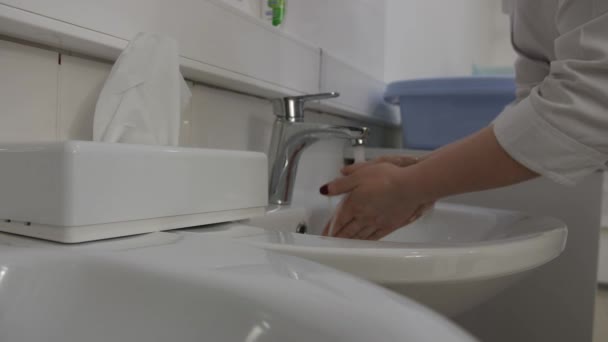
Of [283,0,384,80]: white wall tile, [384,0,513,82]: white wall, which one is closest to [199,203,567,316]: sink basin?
[283,0,384,80]: white wall tile

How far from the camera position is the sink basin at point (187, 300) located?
18 cm

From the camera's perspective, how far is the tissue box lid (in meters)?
0.27

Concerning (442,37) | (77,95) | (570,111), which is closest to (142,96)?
(77,95)

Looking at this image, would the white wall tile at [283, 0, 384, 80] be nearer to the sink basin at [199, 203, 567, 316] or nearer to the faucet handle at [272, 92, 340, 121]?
the faucet handle at [272, 92, 340, 121]

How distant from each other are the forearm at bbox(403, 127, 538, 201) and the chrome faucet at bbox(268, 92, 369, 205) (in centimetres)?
26

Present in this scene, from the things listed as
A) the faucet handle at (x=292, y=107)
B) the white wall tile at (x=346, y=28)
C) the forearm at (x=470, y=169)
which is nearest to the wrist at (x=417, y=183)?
the forearm at (x=470, y=169)

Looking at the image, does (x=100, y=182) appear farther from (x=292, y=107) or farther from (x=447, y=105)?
(x=447, y=105)

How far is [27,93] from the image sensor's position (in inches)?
17.3

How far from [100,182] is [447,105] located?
0.88 meters

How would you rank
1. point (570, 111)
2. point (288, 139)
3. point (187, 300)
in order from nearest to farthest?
point (187, 300) → point (570, 111) → point (288, 139)

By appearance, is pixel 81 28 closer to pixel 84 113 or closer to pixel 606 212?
pixel 84 113

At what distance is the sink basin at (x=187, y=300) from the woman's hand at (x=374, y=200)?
215mm

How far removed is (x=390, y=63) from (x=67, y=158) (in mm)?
1159

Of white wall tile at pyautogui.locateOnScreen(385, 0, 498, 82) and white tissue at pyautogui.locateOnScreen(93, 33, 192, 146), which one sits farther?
white wall tile at pyautogui.locateOnScreen(385, 0, 498, 82)
